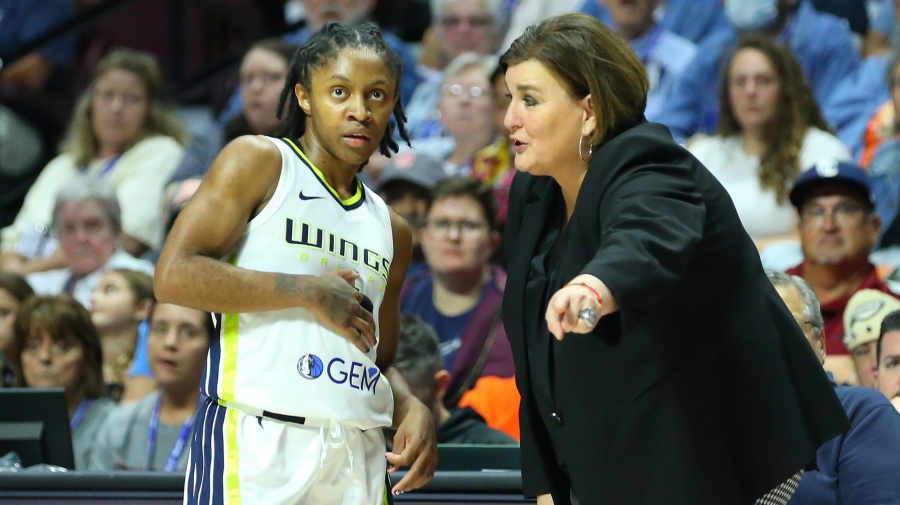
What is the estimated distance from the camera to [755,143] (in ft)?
16.6

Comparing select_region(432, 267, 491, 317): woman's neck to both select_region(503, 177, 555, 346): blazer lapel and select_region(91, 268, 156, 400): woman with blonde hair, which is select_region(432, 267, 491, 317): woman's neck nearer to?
select_region(91, 268, 156, 400): woman with blonde hair

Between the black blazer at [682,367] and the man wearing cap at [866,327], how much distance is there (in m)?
1.72

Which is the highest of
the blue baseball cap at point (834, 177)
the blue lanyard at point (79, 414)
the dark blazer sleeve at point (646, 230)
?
the blue baseball cap at point (834, 177)

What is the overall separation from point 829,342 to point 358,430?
7.97ft

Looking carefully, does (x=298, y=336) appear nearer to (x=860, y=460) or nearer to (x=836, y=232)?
(x=860, y=460)

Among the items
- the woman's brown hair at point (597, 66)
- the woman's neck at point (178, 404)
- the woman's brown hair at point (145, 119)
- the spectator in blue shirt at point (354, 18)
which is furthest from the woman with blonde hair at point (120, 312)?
the woman's brown hair at point (597, 66)

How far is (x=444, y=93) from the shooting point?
234 inches

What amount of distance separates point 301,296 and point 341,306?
8 cm

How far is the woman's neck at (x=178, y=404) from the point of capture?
13.6ft

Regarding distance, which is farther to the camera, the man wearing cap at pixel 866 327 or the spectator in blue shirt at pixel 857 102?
the spectator in blue shirt at pixel 857 102

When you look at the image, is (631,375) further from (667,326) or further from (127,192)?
(127,192)

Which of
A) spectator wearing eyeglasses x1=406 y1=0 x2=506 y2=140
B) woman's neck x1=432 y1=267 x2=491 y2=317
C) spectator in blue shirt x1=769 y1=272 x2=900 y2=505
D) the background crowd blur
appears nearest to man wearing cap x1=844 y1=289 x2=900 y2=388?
the background crowd blur

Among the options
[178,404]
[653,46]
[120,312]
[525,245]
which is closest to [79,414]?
[178,404]

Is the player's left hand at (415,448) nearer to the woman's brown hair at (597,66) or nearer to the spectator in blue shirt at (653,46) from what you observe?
the woman's brown hair at (597,66)
